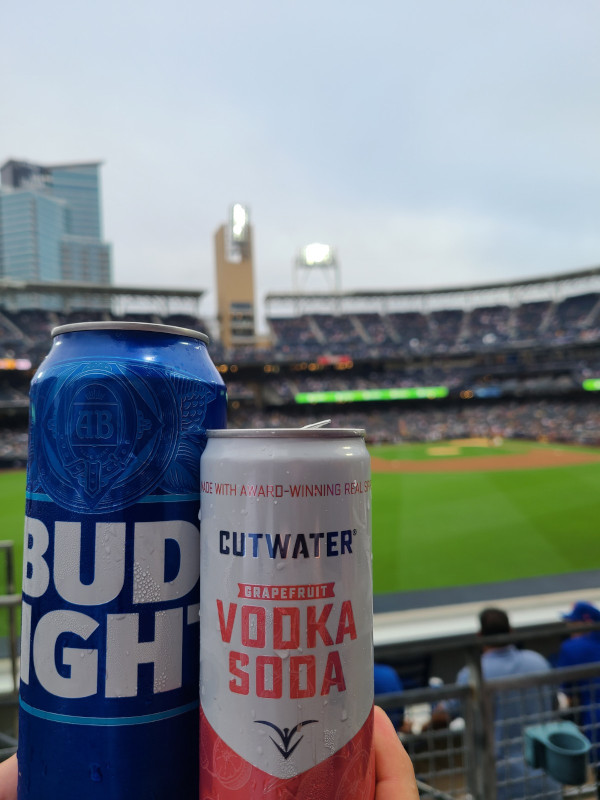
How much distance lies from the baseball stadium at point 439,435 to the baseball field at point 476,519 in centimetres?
6

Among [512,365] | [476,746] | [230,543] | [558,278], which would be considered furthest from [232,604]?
[558,278]

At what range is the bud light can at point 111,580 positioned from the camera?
0.94 meters

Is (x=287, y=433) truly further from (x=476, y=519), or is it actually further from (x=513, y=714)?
(x=476, y=519)

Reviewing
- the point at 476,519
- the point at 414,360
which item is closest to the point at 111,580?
the point at 476,519

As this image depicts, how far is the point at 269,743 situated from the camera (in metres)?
0.87

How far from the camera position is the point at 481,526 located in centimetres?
1059

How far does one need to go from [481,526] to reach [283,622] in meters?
10.6

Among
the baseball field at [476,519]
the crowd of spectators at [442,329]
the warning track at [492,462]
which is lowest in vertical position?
the warning track at [492,462]

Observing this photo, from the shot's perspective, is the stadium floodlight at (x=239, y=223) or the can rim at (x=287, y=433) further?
the stadium floodlight at (x=239, y=223)

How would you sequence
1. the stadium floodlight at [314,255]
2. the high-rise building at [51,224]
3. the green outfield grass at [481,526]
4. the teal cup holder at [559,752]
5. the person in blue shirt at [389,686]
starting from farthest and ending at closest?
the high-rise building at [51,224], the stadium floodlight at [314,255], the green outfield grass at [481,526], the person in blue shirt at [389,686], the teal cup holder at [559,752]

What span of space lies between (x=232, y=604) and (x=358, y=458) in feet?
1.09

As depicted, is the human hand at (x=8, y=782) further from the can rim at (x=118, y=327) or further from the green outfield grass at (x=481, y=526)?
the green outfield grass at (x=481, y=526)

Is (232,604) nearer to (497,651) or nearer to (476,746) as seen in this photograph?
(476,746)

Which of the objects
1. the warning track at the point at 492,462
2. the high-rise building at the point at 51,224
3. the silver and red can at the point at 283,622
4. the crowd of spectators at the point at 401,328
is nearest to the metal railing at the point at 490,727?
the silver and red can at the point at 283,622
